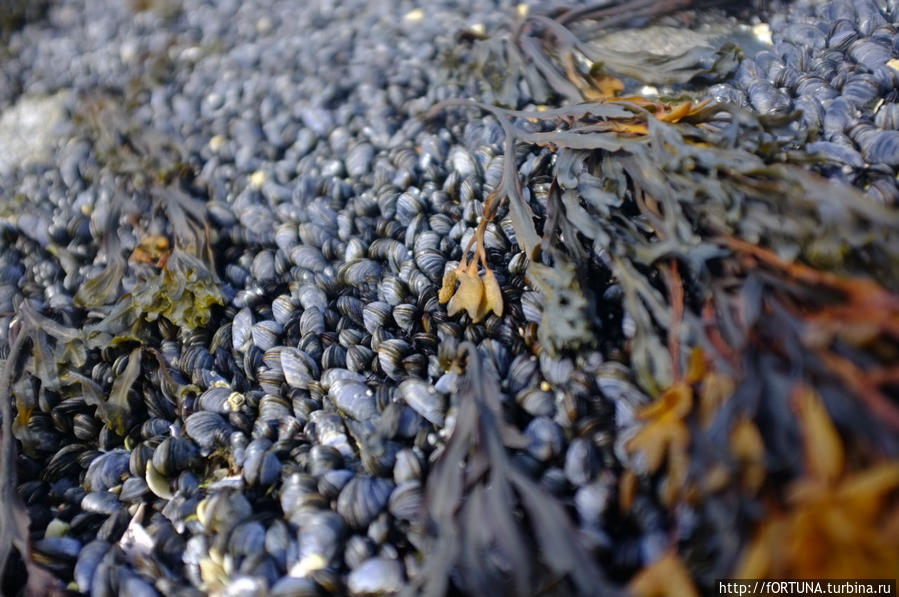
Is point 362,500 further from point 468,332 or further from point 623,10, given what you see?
point 623,10

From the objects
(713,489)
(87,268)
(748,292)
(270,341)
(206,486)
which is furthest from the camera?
(87,268)

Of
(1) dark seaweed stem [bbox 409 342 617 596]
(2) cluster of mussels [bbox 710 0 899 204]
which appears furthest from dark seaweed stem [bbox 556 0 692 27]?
(1) dark seaweed stem [bbox 409 342 617 596]

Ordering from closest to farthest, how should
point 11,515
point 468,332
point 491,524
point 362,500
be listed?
point 491,524, point 362,500, point 11,515, point 468,332

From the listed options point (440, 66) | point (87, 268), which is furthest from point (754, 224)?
point (87, 268)

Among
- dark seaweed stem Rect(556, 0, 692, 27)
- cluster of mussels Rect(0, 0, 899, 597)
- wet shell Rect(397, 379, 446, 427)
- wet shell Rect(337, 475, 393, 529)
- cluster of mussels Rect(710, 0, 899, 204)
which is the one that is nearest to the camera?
cluster of mussels Rect(0, 0, 899, 597)

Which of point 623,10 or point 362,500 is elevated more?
point 623,10

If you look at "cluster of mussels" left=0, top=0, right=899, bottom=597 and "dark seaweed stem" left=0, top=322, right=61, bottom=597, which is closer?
"cluster of mussels" left=0, top=0, right=899, bottom=597

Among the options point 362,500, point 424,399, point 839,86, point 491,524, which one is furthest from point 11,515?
point 839,86

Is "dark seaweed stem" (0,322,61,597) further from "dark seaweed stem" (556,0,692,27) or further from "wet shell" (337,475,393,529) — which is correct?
"dark seaweed stem" (556,0,692,27)

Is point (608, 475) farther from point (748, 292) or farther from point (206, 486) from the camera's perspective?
point (206, 486)
